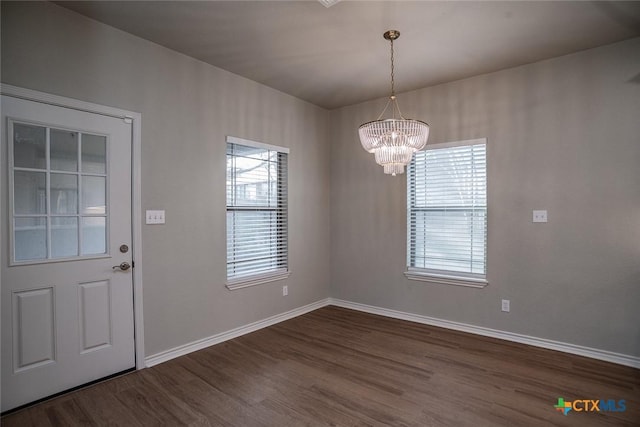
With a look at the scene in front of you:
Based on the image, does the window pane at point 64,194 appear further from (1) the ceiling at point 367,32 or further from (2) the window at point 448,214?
(2) the window at point 448,214

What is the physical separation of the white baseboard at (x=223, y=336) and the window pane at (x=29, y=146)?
1.76 meters

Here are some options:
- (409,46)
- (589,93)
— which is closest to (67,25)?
(409,46)

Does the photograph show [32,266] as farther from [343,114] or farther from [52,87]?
[343,114]

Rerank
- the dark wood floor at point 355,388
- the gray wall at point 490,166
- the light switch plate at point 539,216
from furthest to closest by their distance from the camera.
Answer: the light switch plate at point 539,216, the gray wall at point 490,166, the dark wood floor at point 355,388

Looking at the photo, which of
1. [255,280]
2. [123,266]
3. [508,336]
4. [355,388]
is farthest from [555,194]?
[123,266]

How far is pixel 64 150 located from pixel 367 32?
2.48m

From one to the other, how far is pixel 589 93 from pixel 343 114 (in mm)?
2714

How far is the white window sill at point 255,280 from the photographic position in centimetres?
356

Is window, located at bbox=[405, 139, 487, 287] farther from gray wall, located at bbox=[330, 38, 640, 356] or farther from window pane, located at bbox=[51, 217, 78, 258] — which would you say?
window pane, located at bbox=[51, 217, 78, 258]

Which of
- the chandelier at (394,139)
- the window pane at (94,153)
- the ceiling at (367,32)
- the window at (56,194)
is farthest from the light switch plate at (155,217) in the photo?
the chandelier at (394,139)

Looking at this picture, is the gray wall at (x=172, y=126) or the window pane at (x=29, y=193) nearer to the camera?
the window pane at (x=29, y=193)

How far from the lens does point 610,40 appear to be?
2.86m

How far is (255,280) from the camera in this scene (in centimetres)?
379

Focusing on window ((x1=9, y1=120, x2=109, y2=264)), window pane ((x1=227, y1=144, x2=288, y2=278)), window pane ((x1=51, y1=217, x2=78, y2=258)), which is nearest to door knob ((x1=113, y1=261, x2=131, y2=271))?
window ((x1=9, y1=120, x2=109, y2=264))
